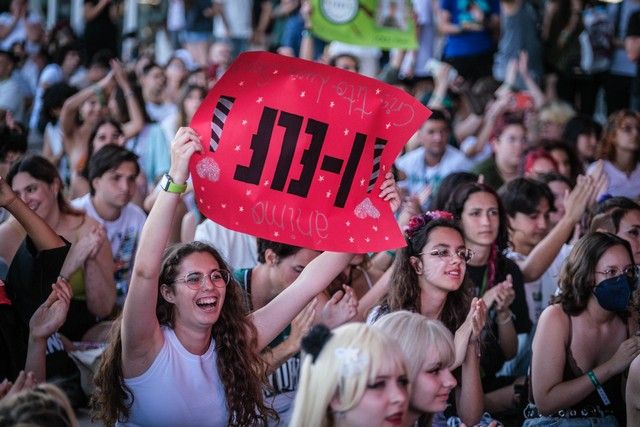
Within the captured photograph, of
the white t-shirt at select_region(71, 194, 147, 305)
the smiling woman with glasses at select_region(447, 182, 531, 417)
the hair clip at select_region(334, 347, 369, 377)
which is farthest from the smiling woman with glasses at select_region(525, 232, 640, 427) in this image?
the white t-shirt at select_region(71, 194, 147, 305)

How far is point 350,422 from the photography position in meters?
3.69

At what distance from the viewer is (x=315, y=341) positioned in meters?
3.68

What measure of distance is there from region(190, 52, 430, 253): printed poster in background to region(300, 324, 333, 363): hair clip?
971 millimetres

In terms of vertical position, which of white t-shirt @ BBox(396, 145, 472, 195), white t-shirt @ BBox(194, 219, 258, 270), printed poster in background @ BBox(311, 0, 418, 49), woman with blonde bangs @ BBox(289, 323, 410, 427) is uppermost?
printed poster in background @ BBox(311, 0, 418, 49)

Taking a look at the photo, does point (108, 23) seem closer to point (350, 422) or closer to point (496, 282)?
point (496, 282)

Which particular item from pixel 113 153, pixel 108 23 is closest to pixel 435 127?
pixel 113 153

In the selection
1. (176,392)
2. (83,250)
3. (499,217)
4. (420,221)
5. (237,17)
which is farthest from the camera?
(237,17)

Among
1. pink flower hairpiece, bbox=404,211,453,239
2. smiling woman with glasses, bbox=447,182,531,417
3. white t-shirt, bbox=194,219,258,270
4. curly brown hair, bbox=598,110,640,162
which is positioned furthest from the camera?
curly brown hair, bbox=598,110,640,162

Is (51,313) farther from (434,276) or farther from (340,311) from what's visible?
(434,276)

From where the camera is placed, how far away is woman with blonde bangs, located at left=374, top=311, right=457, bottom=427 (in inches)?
163

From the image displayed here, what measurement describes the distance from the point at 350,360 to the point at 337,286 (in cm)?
240

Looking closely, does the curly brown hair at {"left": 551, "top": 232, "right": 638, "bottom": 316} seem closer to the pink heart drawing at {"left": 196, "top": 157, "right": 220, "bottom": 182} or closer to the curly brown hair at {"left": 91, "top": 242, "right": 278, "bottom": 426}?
the curly brown hair at {"left": 91, "top": 242, "right": 278, "bottom": 426}

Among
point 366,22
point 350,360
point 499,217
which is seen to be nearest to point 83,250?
point 499,217

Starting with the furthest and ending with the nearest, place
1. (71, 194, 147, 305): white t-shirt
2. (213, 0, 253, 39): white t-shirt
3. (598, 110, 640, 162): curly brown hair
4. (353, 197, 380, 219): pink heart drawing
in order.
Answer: (213, 0, 253, 39): white t-shirt
(598, 110, 640, 162): curly brown hair
(71, 194, 147, 305): white t-shirt
(353, 197, 380, 219): pink heart drawing
